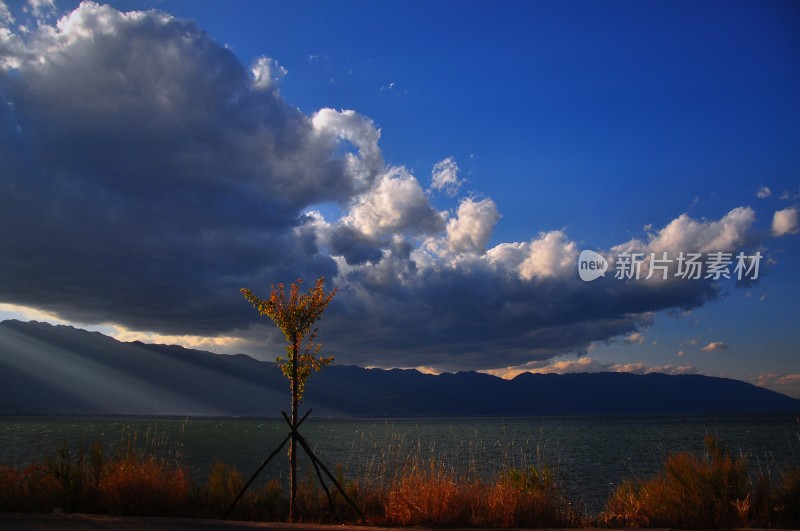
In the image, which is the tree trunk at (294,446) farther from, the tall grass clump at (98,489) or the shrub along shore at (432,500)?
the tall grass clump at (98,489)

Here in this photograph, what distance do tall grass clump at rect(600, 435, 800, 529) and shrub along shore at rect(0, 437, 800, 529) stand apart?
20mm

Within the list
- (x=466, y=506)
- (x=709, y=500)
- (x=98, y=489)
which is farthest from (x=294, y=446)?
(x=709, y=500)

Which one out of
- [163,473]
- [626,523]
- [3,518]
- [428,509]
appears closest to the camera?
[3,518]

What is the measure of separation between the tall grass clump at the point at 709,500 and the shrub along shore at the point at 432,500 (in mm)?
20

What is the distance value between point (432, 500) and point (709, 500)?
18.0 feet

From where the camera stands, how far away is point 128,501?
37.9ft

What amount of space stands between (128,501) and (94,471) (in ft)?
4.75

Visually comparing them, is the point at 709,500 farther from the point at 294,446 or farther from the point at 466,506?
the point at 294,446

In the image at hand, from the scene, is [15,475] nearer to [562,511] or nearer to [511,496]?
[511,496]

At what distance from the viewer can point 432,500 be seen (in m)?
11.1

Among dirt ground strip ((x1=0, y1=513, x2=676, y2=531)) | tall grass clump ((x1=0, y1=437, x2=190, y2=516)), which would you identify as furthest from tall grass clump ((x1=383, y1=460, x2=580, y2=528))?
tall grass clump ((x1=0, y1=437, x2=190, y2=516))

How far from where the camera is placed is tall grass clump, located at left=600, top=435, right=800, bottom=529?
1122 cm

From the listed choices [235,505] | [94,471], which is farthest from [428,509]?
[94,471]

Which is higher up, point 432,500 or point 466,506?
point 432,500
